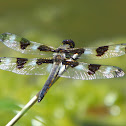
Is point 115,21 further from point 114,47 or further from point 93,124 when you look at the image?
point 114,47

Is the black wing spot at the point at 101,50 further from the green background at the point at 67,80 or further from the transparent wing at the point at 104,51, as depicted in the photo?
the green background at the point at 67,80

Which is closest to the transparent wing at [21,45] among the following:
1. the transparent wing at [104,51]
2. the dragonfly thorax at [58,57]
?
the dragonfly thorax at [58,57]

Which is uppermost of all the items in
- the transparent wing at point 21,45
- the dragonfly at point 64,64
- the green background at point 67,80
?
the transparent wing at point 21,45

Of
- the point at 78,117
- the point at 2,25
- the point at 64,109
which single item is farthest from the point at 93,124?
the point at 2,25

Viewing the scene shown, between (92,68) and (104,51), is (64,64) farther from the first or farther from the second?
(104,51)

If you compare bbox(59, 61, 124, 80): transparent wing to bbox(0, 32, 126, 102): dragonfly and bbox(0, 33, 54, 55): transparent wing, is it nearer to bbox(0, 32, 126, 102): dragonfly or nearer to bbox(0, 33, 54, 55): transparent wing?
bbox(0, 32, 126, 102): dragonfly

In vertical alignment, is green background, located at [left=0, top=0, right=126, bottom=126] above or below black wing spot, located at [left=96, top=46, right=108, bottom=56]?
below

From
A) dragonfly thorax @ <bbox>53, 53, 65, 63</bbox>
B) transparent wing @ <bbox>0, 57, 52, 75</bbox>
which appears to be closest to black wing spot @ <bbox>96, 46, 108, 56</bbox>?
dragonfly thorax @ <bbox>53, 53, 65, 63</bbox>

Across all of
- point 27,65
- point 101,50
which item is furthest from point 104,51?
point 27,65
